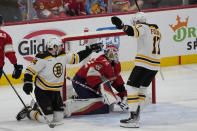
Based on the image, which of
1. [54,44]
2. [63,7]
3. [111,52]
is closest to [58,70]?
[54,44]

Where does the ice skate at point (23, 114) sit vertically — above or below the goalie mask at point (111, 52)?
below

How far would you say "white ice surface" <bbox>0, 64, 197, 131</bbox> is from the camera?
5.38 metres

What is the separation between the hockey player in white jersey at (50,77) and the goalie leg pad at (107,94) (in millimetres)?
433

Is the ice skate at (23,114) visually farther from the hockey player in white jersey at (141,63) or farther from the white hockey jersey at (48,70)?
the hockey player in white jersey at (141,63)

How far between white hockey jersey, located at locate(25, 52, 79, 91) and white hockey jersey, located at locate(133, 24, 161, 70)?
28.6 inches

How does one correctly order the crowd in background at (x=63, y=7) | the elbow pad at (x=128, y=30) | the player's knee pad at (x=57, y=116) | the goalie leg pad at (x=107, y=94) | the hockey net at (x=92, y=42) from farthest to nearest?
the crowd in background at (x=63, y=7) < the hockey net at (x=92, y=42) < the goalie leg pad at (x=107, y=94) < the player's knee pad at (x=57, y=116) < the elbow pad at (x=128, y=30)

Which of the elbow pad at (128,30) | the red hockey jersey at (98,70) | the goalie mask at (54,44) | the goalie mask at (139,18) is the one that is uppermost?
the goalie mask at (139,18)

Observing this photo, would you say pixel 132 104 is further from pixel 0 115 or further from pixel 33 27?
pixel 33 27

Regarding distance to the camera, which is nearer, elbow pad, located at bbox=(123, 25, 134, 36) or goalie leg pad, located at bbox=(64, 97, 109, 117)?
elbow pad, located at bbox=(123, 25, 134, 36)

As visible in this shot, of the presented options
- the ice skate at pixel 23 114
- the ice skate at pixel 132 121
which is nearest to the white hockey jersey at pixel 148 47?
the ice skate at pixel 132 121

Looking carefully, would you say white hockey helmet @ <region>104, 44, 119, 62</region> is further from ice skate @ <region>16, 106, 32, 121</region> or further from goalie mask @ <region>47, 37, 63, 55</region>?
ice skate @ <region>16, 106, 32, 121</region>

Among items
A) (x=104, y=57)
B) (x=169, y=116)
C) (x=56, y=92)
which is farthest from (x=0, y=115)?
(x=169, y=116)

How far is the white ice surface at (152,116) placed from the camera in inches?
212

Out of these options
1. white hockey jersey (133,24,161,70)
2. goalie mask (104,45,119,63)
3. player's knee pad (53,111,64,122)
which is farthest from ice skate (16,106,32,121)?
white hockey jersey (133,24,161,70)
